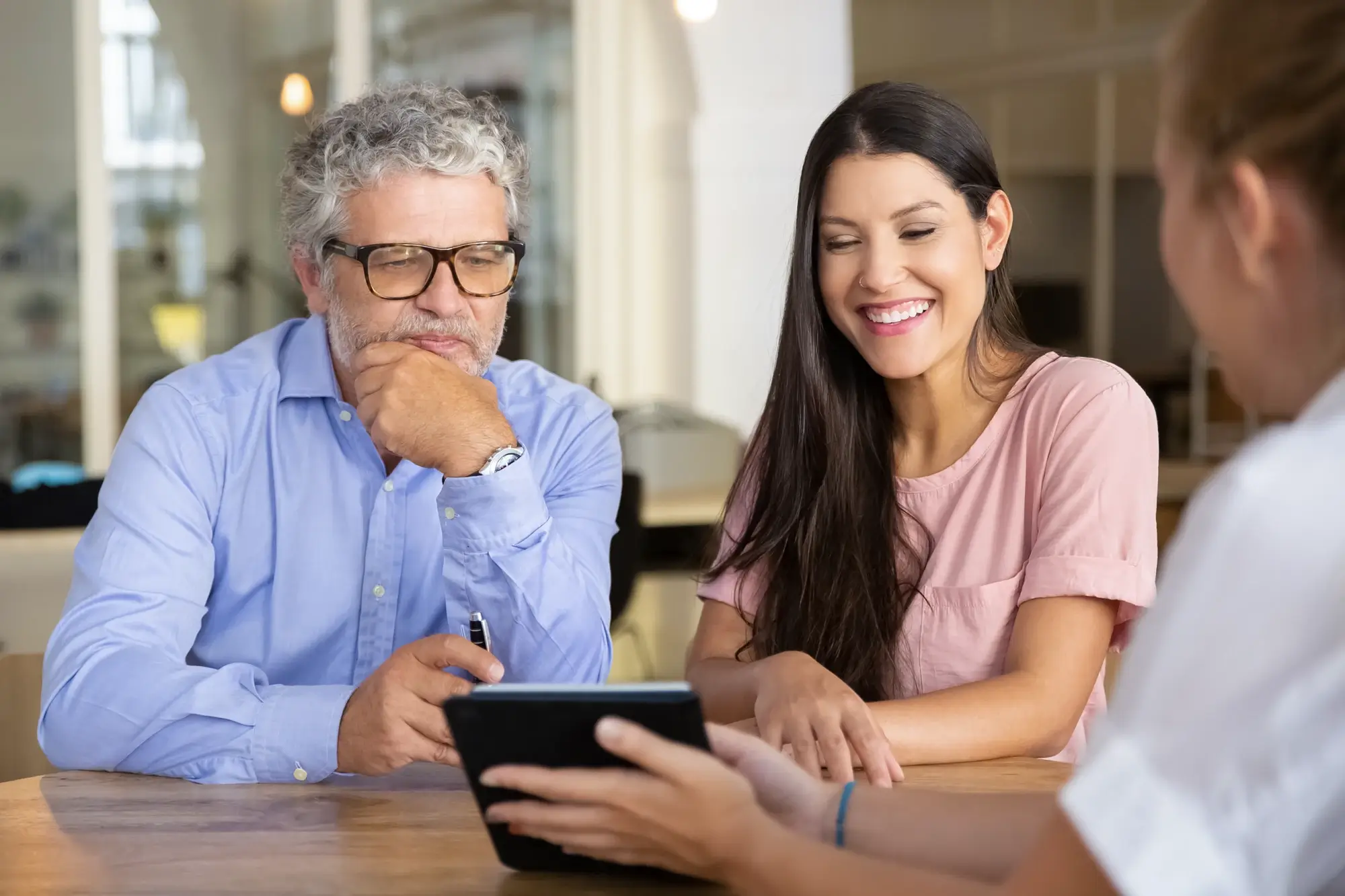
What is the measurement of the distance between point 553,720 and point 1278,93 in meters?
0.63

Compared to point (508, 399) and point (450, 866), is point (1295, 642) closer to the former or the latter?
point (450, 866)

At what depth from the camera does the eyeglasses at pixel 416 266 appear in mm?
1797

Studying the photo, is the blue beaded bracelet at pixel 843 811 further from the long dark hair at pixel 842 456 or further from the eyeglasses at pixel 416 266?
the eyeglasses at pixel 416 266

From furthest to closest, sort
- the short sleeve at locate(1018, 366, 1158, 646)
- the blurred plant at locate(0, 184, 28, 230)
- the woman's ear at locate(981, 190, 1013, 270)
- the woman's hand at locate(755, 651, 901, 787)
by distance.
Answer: the blurred plant at locate(0, 184, 28, 230)
the woman's ear at locate(981, 190, 1013, 270)
the short sleeve at locate(1018, 366, 1158, 646)
the woman's hand at locate(755, 651, 901, 787)

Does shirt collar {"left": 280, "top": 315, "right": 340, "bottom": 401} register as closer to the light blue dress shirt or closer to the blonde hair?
the light blue dress shirt

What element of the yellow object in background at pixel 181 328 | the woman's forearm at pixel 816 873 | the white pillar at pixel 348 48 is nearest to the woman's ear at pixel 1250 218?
the woman's forearm at pixel 816 873

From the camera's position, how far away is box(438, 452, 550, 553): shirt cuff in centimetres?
160

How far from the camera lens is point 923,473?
1.93 metres

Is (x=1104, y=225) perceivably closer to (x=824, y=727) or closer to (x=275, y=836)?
(x=824, y=727)

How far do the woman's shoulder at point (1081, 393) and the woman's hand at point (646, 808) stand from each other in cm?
91

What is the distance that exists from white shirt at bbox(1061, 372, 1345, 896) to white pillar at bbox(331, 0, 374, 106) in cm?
530

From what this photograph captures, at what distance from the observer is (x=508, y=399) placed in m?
1.95

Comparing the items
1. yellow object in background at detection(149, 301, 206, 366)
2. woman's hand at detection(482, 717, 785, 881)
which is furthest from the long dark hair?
yellow object in background at detection(149, 301, 206, 366)

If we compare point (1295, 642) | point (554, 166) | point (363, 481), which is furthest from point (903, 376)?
point (554, 166)
